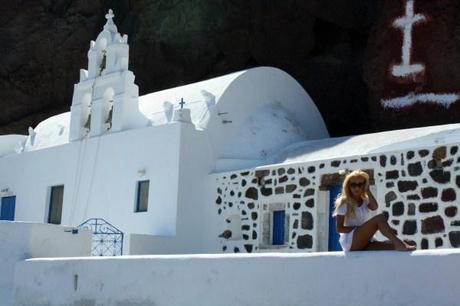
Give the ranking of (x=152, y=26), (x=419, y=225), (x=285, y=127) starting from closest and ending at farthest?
1. (x=419, y=225)
2. (x=285, y=127)
3. (x=152, y=26)

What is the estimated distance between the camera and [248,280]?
8.88 meters

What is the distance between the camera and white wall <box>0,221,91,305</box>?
40.4 ft

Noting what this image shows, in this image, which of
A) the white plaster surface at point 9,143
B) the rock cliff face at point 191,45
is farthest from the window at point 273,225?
the white plaster surface at point 9,143

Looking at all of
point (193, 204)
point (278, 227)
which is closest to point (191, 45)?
point (193, 204)

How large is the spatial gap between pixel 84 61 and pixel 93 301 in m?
18.1

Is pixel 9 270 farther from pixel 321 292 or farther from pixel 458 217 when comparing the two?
pixel 458 217

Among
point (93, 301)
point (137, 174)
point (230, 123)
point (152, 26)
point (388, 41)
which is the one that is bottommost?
point (93, 301)

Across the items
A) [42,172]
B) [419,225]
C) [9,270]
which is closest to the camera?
[9,270]

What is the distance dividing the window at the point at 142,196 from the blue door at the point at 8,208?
540 cm

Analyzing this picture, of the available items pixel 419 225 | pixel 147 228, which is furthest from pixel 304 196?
pixel 147 228

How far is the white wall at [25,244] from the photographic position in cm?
1232

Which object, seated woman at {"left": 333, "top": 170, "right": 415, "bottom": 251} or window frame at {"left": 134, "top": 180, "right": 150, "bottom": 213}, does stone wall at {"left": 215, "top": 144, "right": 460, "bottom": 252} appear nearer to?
window frame at {"left": 134, "top": 180, "right": 150, "bottom": 213}

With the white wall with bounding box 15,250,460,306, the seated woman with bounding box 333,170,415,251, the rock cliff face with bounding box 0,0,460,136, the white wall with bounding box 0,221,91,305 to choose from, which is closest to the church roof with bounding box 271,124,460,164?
the white wall with bounding box 0,221,91,305

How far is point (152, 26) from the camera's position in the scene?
2727 centimetres
